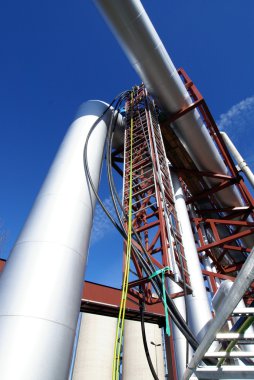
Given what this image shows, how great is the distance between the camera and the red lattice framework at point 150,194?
5.27 meters

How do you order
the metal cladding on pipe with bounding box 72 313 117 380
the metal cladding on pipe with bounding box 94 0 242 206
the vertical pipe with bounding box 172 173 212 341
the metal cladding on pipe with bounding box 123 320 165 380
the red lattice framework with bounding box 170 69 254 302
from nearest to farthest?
the vertical pipe with bounding box 172 173 212 341
the metal cladding on pipe with bounding box 94 0 242 206
the red lattice framework with bounding box 170 69 254 302
the metal cladding on pipe with bounding box 123 320 165 380
the metal cladding on pipe with bounding box 72 313 117 380

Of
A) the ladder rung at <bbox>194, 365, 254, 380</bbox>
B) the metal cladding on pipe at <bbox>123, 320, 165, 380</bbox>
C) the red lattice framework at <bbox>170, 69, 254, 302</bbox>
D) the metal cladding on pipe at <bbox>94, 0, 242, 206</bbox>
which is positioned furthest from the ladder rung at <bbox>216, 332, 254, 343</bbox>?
the metal cladding on pipe at <bbox>123, 320, 165, 380</bbox>

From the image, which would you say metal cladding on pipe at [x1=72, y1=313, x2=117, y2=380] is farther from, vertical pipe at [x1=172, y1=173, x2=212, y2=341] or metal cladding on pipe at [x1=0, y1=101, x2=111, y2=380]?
metal cladding on pipe at [x1=0, y1=101, x2=111, y2=380]

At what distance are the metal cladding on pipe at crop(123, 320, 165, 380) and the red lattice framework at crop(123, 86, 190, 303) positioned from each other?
18753 millimetres

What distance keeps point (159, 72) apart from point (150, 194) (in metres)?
3.89

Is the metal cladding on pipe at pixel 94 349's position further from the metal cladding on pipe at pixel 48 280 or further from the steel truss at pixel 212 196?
the metal cladding on pipe at pixel 48 280

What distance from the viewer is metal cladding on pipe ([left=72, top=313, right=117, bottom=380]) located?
2048 cm

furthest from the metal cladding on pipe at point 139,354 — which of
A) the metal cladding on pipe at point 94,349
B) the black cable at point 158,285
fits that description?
the black cable at point 158,285

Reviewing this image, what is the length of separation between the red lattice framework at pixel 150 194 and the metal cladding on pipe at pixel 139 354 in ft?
61.5

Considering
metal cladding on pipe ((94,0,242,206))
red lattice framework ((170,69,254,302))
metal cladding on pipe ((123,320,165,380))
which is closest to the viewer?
metal cladding on pipe ((94,0,242,206))

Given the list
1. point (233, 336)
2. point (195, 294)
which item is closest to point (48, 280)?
point (233, 336)

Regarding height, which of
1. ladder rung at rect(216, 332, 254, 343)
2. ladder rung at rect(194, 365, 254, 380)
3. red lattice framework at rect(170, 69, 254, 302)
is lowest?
ladder rung at rect(194, 365, 254, 380)

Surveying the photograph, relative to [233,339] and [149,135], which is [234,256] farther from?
[233,339]

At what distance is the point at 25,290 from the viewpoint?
3402 mm
